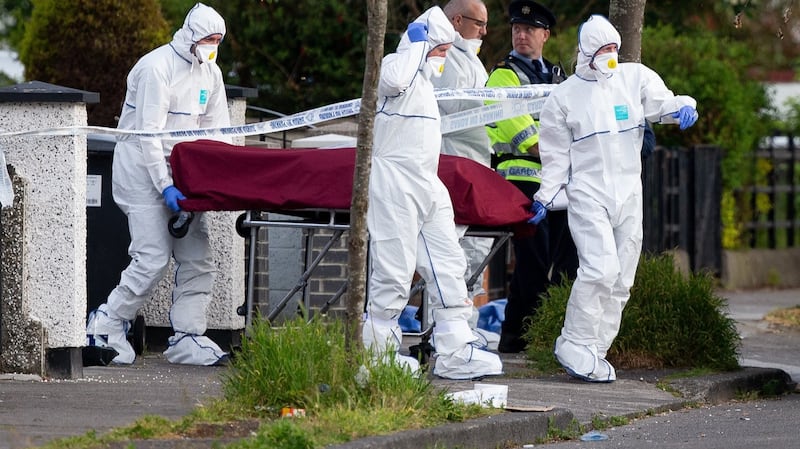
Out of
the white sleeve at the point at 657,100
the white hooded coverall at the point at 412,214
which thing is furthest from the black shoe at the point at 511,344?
the white sleeve at the point at 657,100

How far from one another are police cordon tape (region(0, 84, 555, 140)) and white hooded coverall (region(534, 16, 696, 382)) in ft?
2.50

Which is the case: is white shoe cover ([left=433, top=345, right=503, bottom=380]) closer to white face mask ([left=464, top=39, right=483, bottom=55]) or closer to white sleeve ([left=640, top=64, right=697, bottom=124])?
white sleeve ([left=640, top=64, right=697, bottom=124])

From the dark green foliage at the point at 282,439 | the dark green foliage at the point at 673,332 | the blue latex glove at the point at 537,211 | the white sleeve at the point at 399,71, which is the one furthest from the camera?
the dark green foliage at the point at 673,332

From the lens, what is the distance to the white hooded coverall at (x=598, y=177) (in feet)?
28.0

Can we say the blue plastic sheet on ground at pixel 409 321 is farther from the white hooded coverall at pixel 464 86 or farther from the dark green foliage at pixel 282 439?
the dark green foliage at pixel 282 439

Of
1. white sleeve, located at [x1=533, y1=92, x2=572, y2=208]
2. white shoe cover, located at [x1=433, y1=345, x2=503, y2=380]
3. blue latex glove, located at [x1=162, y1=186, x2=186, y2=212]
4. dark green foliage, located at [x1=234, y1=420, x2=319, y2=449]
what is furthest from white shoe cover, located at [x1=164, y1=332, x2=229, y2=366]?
dark green foliage, located at [x1=234, y1=420, x2=319, y2=449]

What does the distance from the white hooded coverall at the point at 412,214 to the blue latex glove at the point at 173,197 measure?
1.23 m

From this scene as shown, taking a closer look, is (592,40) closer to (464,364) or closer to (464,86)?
(464,86)

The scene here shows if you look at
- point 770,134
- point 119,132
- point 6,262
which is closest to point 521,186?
point 119,132

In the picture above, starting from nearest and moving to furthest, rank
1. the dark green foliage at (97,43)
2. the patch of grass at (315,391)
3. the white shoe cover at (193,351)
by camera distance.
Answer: the patch of grass at (315,391)
the white shoe cover at (193,351)
the dark green foliage at (97,43)

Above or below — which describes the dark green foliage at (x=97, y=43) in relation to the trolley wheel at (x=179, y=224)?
above

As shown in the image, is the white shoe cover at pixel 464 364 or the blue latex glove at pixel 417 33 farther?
the white shoe cover at pixel 464 364

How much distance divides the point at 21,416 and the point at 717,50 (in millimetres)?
11543

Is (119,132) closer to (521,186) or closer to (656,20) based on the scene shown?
(521,186)
